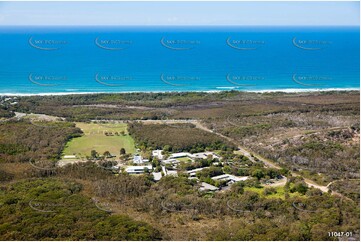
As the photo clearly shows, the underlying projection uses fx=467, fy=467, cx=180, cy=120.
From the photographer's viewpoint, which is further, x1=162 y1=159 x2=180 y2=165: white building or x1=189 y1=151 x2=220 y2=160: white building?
x1=189 y1=151 x2=220 y2=160: white building

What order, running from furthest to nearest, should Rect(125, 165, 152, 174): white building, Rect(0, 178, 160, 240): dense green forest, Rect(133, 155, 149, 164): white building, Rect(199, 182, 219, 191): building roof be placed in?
Rect(133, 155, 149, 164): white building, Rect(125, 165, 152, 174): white building, Rect(199, 182, 219, 191): building roof, Rect(0, 178, 160, 240): dense green forest

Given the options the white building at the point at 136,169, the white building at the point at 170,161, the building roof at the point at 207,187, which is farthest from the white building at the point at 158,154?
the building roof at the point at 207,187

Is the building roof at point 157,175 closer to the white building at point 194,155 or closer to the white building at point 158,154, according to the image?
the white building at point 158,154

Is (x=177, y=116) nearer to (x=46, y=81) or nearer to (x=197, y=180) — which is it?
(x=197, y=180)

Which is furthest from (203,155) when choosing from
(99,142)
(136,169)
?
(99,142)

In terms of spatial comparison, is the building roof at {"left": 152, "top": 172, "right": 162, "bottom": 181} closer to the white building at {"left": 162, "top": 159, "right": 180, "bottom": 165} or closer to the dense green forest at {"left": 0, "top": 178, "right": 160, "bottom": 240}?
the white building at {"left": 162, "top": 159, "right": 180, "bottom": 165}

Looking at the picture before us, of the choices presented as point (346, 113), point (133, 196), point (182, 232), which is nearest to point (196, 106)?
point (346, 113)

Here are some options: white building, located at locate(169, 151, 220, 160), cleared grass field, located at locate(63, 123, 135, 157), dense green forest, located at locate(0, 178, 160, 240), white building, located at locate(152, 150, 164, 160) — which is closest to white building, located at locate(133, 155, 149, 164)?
white building, located at locate(152, 150, 164, 160)

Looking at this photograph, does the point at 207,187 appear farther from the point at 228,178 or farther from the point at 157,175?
the point at 157,175
